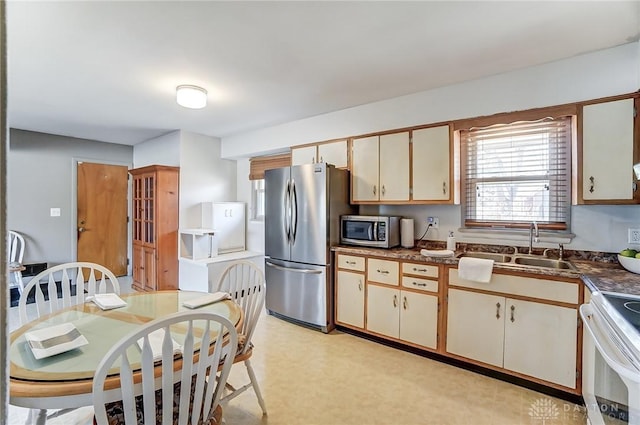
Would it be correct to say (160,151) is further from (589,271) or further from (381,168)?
(589,271)

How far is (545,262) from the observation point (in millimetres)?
2424

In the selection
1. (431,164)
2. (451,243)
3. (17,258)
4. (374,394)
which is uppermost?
(431,164)

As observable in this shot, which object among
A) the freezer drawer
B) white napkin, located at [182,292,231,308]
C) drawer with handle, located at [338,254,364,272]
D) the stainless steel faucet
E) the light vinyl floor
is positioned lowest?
the light vinyl floor

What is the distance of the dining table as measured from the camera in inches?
42.7

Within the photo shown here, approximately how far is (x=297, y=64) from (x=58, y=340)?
7.27 ft

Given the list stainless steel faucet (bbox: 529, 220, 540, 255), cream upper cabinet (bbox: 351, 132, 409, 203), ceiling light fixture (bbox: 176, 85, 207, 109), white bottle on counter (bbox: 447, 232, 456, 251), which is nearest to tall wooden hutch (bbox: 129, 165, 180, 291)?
ceiling light fixture (bbox: 176, 85, 207, 109)

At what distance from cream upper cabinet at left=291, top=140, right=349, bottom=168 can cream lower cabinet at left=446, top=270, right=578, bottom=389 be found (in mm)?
1670

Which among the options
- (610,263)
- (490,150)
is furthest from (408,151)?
(610,263)

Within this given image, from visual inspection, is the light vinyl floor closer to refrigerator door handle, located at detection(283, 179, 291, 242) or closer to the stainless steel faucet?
the stainless steel faucet

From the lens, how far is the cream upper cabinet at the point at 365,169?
3.21 metres

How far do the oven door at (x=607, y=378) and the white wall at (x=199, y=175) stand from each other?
4459mm

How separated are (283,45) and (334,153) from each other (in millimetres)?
1531

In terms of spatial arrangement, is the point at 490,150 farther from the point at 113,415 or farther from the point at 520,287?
the point at 113,415

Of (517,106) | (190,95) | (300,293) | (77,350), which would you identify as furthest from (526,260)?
(190,95)
